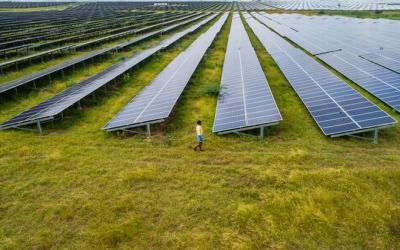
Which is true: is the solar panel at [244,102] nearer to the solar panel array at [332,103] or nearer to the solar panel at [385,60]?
the solar panel array at [332,103]

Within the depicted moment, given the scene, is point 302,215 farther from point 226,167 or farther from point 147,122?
point 147,122

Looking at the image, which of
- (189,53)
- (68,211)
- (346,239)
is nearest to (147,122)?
(68,211)

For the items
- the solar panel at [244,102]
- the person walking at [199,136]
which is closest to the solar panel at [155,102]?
the person walking at [199,136]

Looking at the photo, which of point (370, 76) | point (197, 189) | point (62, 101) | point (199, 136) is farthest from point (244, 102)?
point (370, 76)

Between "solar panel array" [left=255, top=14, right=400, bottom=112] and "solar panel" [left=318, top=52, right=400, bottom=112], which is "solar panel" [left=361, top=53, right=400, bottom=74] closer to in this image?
"solar panel array" [left=255, top=14, right=400, bottom=112]

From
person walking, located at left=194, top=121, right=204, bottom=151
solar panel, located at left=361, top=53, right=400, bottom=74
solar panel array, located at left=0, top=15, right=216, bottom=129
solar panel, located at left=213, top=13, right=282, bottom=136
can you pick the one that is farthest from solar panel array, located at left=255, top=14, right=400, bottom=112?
solar panel array, located at left=0, top=15, right=216, bottom=129

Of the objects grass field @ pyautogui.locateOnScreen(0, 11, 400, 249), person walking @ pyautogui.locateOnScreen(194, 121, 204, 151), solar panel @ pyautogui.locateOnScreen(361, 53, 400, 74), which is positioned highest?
solar panel @ pyautogui.locateOnScreen(361, 53, 400, 74)
